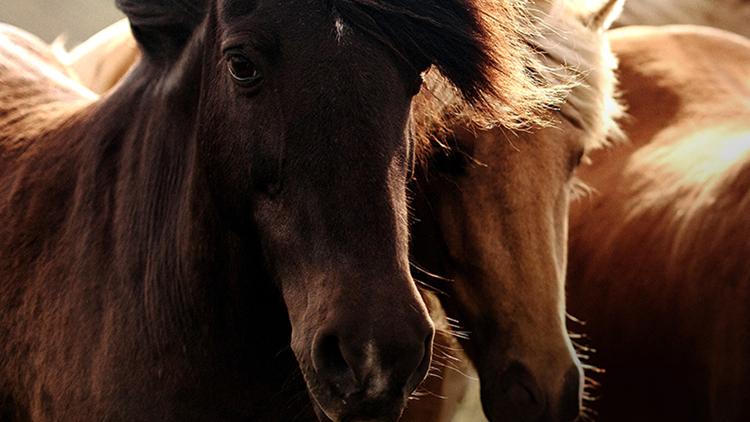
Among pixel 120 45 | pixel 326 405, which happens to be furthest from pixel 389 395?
pixel 120 45

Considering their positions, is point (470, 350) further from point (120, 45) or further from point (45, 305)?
point (120, 45)

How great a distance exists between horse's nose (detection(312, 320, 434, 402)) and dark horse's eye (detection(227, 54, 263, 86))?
40cm

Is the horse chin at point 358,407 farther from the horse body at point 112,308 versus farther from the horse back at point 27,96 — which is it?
the horse back at point 27,96

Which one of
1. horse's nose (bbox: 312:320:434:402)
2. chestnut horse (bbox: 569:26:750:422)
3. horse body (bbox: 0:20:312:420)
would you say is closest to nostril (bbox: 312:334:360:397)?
horse's nose (bbox: 312:320:434:402)

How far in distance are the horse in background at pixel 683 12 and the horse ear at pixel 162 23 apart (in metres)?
3.03

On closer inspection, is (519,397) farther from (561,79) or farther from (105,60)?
(105,60)

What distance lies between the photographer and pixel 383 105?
5.93ft

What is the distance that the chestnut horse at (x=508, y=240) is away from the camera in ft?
8.04

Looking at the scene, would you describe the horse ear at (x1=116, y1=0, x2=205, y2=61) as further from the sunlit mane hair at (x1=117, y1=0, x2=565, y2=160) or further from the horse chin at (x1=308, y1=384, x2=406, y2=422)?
the horse chin at (x1=308, y1=384, x2=406, y2=422)

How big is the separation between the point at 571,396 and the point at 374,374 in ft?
2.90

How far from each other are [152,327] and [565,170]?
3.23ft

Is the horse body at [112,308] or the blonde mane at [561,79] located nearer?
the horse body at [112,308]

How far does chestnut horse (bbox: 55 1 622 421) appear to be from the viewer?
8.04 ft

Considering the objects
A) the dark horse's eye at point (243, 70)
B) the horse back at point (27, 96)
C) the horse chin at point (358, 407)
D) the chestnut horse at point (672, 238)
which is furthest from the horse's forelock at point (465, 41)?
the chestnut horse at point (672, 238)
